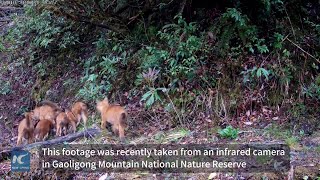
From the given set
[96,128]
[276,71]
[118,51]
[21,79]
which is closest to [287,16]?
[276,71]

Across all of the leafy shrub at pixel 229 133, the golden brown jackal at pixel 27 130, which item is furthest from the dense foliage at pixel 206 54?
the golden brown jackal at pixel 27 130

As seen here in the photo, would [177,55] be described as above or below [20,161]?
above

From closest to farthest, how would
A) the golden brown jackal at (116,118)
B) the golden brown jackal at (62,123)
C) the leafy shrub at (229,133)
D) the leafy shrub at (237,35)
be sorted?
the leafy shrub at (229,133), the golden brown jackal at (116,118), the golden brown jackal at (62,123), the leafy shrub at (237,35)

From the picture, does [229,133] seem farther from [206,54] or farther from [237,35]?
[237,35]

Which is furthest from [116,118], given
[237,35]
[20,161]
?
[237,35]

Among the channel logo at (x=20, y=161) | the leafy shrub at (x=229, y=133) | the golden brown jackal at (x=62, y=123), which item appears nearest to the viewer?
the channel logo at (x=20, y=161)

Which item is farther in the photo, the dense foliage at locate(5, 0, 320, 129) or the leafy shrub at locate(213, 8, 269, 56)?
the leafy shrub at locate(213, 8, 269, 56)

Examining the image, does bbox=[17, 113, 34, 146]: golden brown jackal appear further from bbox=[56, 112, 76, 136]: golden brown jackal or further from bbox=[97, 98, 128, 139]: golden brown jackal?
bbox=[97, 98, 128, 139]: golden brown jackal

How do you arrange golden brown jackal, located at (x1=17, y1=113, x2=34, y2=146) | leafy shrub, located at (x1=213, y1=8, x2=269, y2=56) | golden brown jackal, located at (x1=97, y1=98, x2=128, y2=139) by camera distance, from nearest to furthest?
golden brown jackal, located at (x1=97, y1=98, x2=128, y2=139) < golden brown jackal, located at (x1=17, y1=113, x2=34, y2=146) < leafy shrub, located at (x1=213, y1=8, x2=269, y2=56)

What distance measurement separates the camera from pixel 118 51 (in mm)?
8203

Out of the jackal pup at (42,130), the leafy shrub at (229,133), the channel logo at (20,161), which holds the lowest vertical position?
the channel logo at (20,161)

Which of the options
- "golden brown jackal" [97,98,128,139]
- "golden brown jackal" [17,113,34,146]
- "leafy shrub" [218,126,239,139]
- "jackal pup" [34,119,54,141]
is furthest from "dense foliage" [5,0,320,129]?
"golden brown jackal" [17,113,34,146]

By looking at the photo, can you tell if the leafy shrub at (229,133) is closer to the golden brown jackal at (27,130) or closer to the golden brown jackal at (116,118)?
the golden brown jackal at (116,118)

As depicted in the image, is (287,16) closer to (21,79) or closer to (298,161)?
(298,161)
